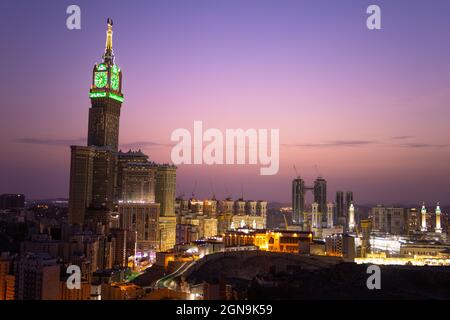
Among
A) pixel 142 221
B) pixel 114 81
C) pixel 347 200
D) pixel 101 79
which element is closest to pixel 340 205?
pixel 347 200

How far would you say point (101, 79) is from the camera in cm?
4491

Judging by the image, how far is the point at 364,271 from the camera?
21.5m

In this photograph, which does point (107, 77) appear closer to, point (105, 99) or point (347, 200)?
point (105, 99)

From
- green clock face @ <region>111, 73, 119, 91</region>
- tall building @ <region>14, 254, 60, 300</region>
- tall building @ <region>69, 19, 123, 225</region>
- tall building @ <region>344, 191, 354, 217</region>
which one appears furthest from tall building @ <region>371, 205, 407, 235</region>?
tall building @ <region>14, 254, 60, 300</region>

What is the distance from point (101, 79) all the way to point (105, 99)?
6.30ft

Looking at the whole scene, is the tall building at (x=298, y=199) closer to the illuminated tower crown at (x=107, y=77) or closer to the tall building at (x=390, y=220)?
the tall building at (x=390, y=220)

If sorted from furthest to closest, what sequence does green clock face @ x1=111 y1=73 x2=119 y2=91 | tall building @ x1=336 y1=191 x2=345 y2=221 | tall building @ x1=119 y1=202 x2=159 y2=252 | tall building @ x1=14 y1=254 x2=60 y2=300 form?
tall building @ x1=336 y1=191 x2=345 y2=221 → green clock face @ x1=111 y1=73 x2=119 y2=91 → tall building @ x1=119 y1=202 x2=159 y2=252 → tall building @ x1=14 y1=254 x2=60 y2=300

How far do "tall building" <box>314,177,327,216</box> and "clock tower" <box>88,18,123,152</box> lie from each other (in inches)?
869

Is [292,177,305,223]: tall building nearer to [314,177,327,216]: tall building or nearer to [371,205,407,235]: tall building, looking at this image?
[314,177,327,216]: tall building

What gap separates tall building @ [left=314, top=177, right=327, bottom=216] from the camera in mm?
51888

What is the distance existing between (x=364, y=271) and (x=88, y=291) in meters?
11.9
